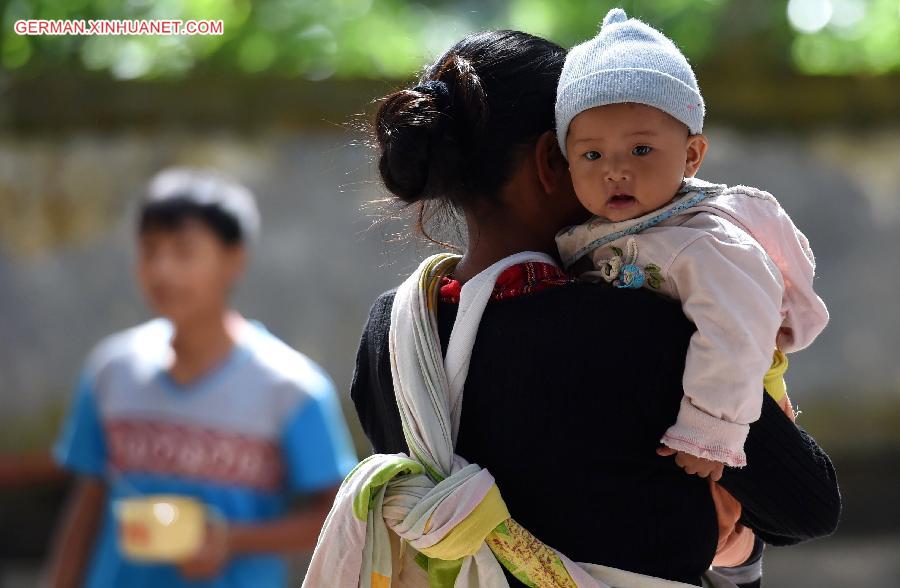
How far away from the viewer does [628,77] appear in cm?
163

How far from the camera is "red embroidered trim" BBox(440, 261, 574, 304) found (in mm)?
1664

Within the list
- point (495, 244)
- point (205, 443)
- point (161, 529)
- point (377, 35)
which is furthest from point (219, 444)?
point (377, 35)

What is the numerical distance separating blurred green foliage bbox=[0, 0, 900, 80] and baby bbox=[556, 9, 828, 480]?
3.84m

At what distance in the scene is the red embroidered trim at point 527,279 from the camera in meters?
1.66

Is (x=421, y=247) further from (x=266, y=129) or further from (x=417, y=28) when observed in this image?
(x=417, y=28)

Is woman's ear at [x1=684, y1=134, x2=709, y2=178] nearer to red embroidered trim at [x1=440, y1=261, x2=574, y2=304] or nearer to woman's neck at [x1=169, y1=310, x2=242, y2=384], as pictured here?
red embroidered trim at [x1=440, y1=261, x2=574, y2=304]

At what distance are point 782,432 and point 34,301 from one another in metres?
4.34

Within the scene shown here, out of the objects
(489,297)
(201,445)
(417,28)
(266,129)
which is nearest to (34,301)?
(266,129)

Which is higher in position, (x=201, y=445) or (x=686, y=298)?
(x=686, y=298)

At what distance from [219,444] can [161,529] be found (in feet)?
1.00

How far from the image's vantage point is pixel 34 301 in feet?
17.7

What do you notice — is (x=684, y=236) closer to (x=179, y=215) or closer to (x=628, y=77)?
(x=628, y=77)

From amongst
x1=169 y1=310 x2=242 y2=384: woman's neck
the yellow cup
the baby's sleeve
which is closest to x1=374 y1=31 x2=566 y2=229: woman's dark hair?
the baby's sleeve

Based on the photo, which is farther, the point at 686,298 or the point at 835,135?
the point at 835,135
